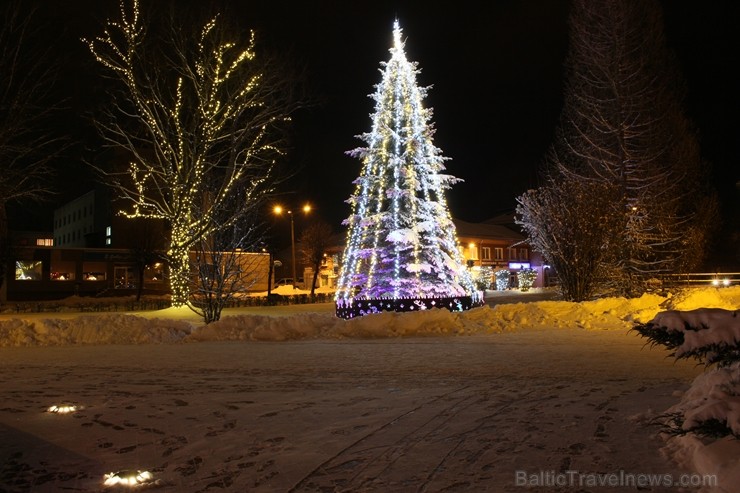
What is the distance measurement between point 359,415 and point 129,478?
2.74m

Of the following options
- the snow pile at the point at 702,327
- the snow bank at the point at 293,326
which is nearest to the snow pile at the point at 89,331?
the snow bank at the point at 293,326

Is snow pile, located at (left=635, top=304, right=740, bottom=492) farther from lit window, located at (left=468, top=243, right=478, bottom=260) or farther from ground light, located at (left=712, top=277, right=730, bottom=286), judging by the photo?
lit window, located at (left=468, top=243, right=478, bottom=260)

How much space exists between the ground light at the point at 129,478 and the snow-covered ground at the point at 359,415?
0.30ft

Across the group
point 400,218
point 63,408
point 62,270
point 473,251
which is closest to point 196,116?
point 400,218

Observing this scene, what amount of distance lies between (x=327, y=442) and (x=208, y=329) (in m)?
10.9

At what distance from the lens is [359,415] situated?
23.8 ft

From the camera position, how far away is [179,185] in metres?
25.5

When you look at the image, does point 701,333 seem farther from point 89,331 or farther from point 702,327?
point 89,331

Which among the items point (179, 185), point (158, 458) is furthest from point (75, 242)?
point (158, 458)

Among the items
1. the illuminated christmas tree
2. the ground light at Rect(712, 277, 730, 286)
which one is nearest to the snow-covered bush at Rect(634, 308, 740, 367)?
the illuminated christmas tree

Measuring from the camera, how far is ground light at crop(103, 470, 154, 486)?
515 cm

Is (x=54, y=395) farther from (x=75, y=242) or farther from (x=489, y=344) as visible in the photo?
(x=75, y=242)

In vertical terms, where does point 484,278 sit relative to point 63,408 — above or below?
above

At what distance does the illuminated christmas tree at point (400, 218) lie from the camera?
21469 millimetres
